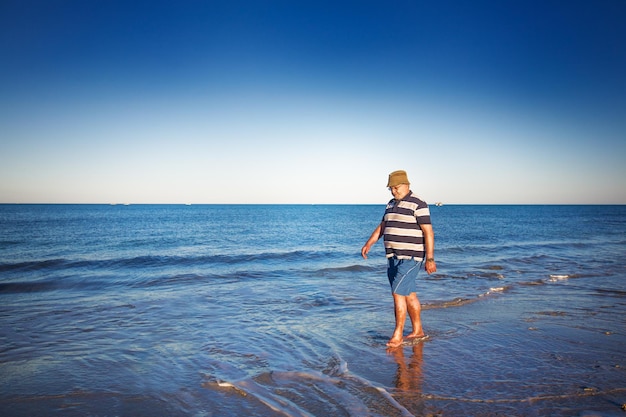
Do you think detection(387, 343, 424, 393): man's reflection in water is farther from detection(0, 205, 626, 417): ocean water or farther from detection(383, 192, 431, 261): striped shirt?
detection(383, 192, 431, 261): striped shirt

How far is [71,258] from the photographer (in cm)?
1658

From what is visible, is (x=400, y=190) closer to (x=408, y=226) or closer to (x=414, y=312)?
(x=408, y=226)

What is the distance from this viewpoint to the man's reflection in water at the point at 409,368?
389 cm

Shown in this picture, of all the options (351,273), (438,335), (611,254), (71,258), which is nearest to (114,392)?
(438,335)

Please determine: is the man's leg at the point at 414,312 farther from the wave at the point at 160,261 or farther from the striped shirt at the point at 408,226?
the wave at the point at 160,261

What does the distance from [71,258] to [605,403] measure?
19045 mm

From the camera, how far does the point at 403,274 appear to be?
507cm

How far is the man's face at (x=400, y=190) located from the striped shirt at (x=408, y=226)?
0.05 meters

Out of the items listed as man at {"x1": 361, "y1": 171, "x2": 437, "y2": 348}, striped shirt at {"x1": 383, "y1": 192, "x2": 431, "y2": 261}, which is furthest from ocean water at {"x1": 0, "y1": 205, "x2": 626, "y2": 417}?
striped shirt at {"x1": 383, "y1": 192, "x2": 431, "y2": 261}

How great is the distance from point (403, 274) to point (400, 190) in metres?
1.17

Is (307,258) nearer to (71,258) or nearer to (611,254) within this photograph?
(71,258)

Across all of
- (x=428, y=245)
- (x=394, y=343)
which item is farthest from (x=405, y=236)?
(x=394, y=343)

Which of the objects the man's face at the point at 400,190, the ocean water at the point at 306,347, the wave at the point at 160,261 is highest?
the man's face at the point at 400,190

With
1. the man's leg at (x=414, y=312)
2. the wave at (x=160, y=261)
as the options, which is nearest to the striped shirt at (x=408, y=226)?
the man's leg at (x=414, y=312)
